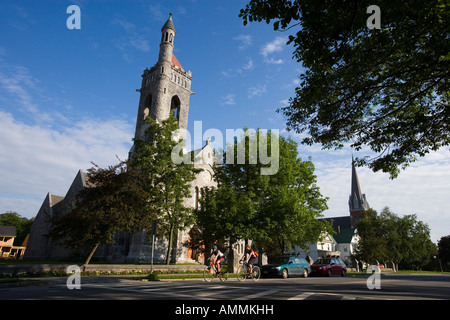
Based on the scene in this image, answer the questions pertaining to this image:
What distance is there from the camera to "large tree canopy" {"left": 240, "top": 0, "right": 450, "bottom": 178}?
6.95 meters

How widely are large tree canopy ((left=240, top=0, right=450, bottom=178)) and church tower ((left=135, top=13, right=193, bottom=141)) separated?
31.2m

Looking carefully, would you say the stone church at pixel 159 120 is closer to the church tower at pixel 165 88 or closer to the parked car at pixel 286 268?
the church tower at pixel 165 88

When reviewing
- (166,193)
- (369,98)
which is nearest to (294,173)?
(166,193)

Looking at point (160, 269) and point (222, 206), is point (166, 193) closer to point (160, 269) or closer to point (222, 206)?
point (222, 206)

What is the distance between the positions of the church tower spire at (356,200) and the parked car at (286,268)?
8941 centimetres

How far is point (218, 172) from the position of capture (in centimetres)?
2684

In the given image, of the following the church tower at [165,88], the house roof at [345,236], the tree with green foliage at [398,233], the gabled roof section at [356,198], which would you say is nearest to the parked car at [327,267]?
the church tower at [165,88]

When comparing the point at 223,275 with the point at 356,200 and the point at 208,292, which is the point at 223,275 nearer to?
the point at 208,292

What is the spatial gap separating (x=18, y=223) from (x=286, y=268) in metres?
100

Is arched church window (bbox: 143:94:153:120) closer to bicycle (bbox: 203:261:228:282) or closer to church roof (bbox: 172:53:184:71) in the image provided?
church roof (bbox: 172:53:184:71)

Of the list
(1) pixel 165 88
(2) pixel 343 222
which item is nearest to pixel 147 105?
(1) pixel 165 88
